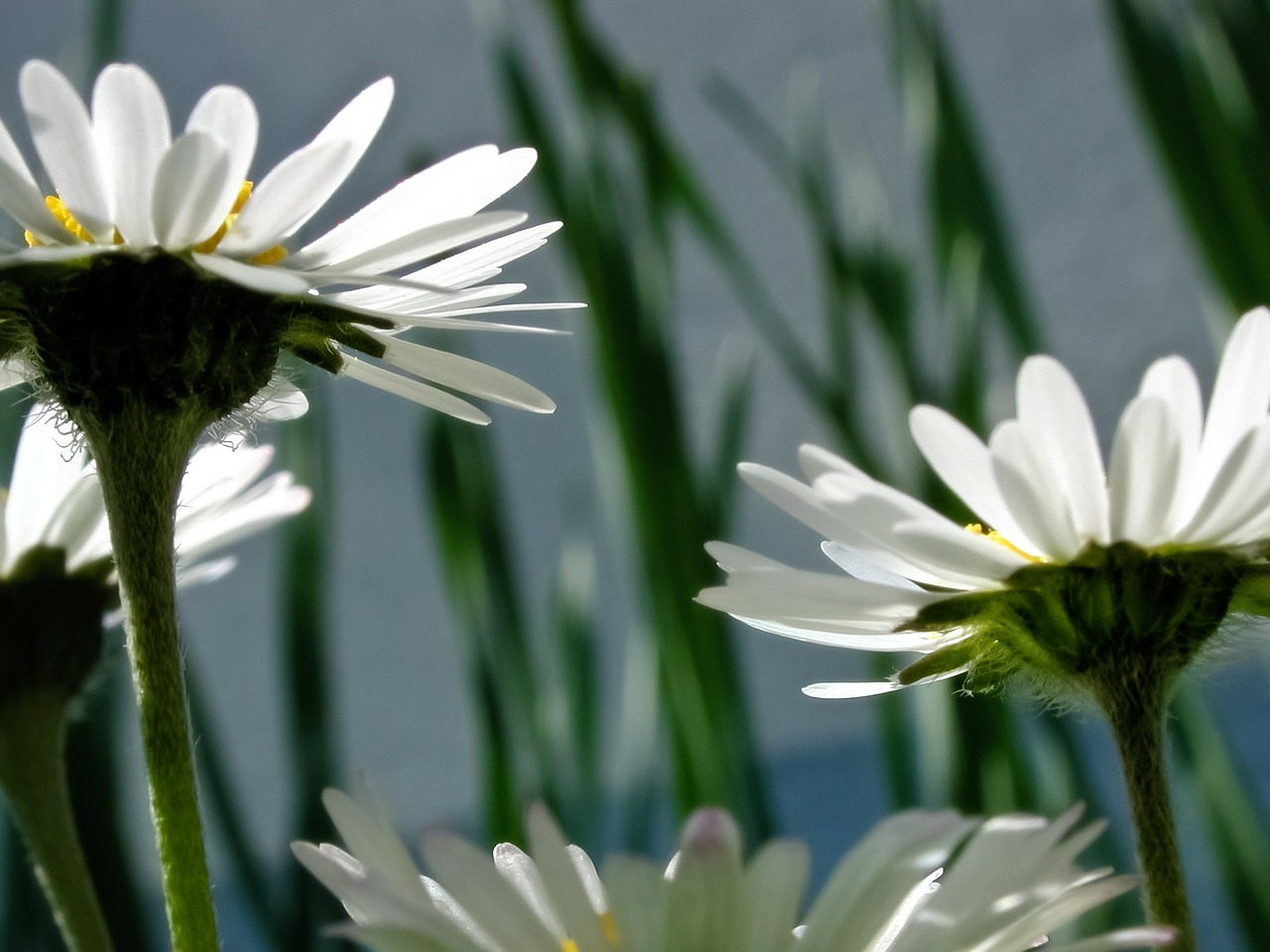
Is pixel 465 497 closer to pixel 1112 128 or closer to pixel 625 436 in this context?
pixel 625 436

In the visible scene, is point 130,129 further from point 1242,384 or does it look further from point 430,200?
point 1242,384

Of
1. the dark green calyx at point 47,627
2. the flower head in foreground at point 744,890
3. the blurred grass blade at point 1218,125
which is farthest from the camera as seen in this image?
the blurred grass blade at point 1218,125

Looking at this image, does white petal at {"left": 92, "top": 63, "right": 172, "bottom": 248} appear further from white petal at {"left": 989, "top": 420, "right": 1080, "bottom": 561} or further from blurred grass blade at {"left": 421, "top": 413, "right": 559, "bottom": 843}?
blurred grass blade at {"left": 421, "top": 413, "right": 559, "bottom": 843}

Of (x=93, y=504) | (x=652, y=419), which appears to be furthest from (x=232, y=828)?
(x=93, y=504)

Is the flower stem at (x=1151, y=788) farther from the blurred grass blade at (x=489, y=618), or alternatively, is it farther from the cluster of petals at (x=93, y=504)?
the blurred grass blade at (x=489, y=618)

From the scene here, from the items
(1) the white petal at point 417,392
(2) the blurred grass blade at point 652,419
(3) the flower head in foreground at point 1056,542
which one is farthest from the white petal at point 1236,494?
(2) the blurred grass blade at point 652,419
